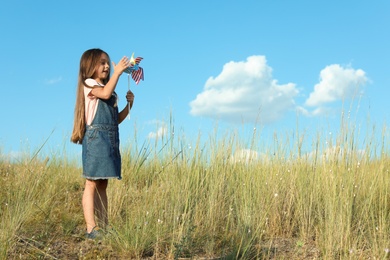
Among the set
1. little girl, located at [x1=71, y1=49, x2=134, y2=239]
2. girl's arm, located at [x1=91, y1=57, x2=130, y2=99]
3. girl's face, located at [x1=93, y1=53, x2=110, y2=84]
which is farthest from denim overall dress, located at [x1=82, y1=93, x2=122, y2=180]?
girl's face, located at [x1=93, y1=53, x2=110, y2=84]

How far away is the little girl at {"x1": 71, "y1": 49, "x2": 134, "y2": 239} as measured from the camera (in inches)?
168

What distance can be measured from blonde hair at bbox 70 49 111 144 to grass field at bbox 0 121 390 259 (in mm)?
766

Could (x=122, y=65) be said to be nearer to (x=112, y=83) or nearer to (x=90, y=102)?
(x=112, y=83)

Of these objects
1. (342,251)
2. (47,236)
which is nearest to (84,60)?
(47,236)

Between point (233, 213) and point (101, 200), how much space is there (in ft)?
4.16

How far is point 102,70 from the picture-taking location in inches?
182

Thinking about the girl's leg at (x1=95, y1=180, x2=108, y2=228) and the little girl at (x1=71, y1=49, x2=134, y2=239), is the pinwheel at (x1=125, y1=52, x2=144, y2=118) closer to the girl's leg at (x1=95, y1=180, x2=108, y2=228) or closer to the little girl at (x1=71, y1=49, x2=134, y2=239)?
the little girl at (x1=71, y1=49, x2=134, y2=239)

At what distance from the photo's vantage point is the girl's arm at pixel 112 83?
4.26 metres

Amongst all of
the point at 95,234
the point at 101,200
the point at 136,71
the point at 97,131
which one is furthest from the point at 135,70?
the point at 95,234

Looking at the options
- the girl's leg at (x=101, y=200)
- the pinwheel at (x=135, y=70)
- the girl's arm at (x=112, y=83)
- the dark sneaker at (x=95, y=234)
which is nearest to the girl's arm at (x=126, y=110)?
the pinwheel at (x=135, y=70)

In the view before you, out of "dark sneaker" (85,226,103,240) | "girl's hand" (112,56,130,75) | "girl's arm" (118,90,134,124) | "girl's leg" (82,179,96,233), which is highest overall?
"girl's hand" (112,56,130,75)

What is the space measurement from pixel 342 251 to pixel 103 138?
2.30 meters

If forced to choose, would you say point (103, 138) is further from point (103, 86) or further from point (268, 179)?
point (268, 179)

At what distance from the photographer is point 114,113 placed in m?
4.48
